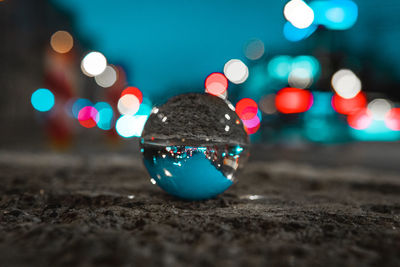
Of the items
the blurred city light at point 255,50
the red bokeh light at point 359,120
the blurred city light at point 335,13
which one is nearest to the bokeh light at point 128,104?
the blurred city light at point 255,50

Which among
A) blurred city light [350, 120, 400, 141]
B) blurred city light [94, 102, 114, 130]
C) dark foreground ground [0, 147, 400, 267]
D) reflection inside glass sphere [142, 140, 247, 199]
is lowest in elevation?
blurred city light [350, 120, 400, 141]

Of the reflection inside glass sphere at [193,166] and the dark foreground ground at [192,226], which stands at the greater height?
the reflection inside glass sphere at [193,166]

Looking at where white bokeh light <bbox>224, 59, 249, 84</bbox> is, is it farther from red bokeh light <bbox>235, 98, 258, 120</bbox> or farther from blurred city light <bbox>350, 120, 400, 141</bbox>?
blurred city light <bbox>350, 120, 400, 141</bbox>

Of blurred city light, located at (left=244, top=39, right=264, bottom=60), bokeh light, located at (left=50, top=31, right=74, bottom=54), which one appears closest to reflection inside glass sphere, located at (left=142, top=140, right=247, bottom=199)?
bokeh light, located at (left=50, top=31, right=74, bottom=54)

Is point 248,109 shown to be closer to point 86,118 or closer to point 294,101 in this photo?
point 294,101

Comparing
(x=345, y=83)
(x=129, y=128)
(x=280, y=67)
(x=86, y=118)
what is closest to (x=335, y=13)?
(x=345, y=83)

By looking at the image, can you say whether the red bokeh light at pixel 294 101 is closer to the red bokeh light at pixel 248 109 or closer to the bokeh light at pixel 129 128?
the bokeh light at pixel 129 128
